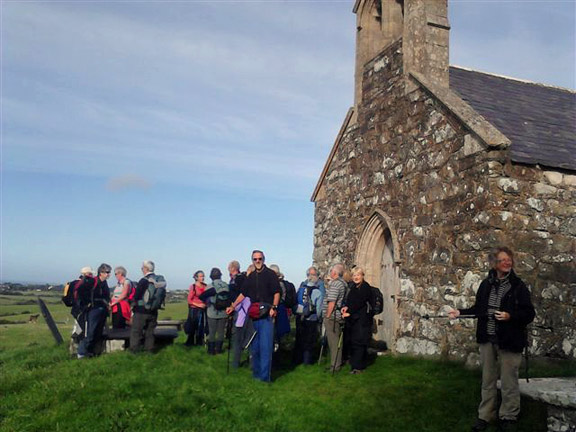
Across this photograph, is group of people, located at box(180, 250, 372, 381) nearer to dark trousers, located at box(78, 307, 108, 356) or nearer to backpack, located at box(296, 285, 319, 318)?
backpack, located at box(296, 285, 319, 318)

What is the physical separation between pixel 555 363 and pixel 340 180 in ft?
23.0

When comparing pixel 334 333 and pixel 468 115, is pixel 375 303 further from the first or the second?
pixel 468 115

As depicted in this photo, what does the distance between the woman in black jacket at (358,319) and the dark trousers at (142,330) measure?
3671 millimetres

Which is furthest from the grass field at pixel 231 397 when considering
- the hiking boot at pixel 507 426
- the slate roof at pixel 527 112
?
the slate roof at pixel 527 112

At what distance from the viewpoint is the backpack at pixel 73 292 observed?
9539 millimetres

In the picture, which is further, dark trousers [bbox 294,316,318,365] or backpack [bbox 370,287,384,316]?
dark trousers [bbox 294,316,318,365]

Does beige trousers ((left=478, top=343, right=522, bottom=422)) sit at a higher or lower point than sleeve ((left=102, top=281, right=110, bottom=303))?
lower

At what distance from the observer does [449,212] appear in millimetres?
9156

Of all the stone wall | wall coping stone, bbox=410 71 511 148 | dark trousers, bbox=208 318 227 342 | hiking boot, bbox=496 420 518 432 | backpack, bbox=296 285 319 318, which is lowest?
hiking boot, bbox=496 420 518 432

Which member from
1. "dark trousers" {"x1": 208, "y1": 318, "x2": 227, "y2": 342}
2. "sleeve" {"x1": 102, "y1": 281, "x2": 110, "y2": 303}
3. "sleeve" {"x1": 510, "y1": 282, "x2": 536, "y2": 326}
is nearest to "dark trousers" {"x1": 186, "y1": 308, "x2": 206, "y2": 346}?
"dark trousers" {"x1": 208, "y1": 318, "x2": 227, "y2": 342}

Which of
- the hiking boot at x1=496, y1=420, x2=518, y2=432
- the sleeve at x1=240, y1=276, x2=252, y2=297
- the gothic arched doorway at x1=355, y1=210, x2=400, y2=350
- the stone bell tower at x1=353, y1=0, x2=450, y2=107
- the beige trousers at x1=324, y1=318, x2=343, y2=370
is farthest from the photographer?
the gothic arched doorway at x1=355, y1=210, x2=400, y2=350

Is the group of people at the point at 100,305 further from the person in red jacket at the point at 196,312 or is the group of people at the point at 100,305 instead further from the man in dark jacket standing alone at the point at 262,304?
the man in dark jacket standing alone at the point at 262,304

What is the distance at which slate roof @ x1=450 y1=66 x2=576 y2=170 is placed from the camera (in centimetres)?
873

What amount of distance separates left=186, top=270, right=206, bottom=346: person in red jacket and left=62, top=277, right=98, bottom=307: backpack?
2.35m
